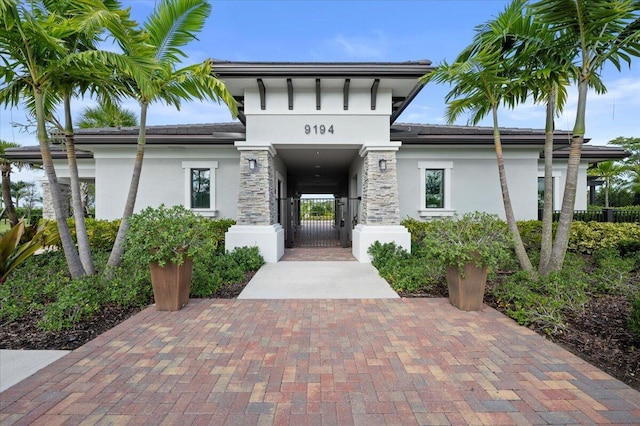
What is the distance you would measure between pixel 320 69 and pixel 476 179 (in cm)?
715

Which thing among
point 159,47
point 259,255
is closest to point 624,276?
point 259,255

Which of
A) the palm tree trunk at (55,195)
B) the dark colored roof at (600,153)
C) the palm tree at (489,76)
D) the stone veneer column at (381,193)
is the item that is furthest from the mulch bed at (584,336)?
the dark colored roof at (600,153)

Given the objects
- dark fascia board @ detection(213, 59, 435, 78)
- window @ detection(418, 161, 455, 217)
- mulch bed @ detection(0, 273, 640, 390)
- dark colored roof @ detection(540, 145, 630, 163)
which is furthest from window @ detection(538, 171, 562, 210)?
mulch bed @ detection(0, 273, 640, 390)

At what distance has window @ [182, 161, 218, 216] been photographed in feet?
36.2

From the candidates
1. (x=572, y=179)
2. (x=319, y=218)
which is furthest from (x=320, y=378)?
(x=319, y=218)

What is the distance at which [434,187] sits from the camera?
441 inches

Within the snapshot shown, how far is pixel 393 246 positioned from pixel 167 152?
8.83m

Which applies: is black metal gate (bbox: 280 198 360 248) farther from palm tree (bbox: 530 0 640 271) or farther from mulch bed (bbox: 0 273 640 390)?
mulch bed (bbox: 0 273 640 390)

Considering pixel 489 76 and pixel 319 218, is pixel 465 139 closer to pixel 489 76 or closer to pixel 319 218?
pixel 489 76

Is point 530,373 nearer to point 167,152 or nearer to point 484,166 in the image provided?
point 484,166

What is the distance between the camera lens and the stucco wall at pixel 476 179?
1109 cm

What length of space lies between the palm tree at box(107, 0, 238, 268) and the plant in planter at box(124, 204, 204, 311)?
1273 mm

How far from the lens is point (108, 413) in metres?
2.51

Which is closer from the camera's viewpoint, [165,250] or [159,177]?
[165,250]
